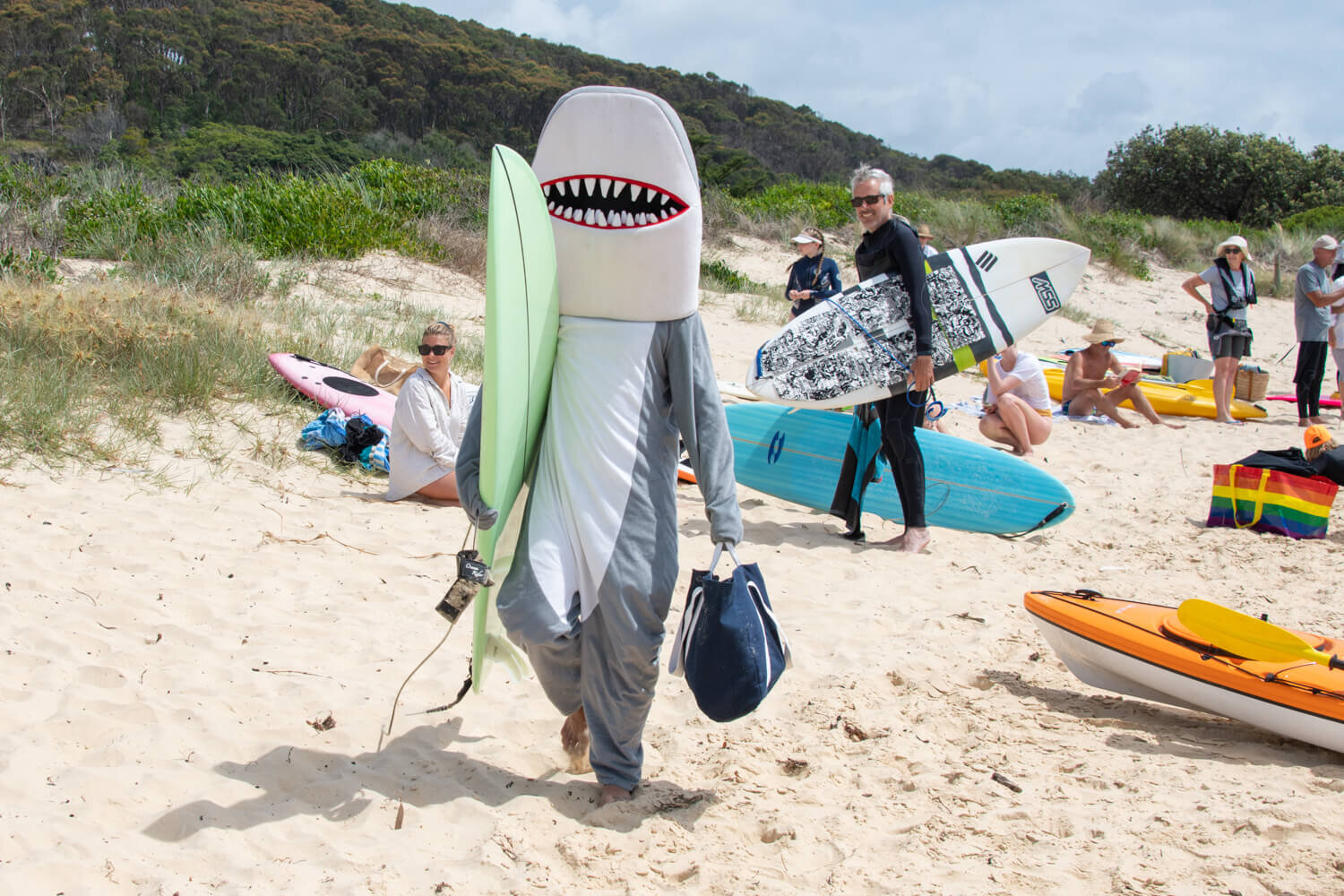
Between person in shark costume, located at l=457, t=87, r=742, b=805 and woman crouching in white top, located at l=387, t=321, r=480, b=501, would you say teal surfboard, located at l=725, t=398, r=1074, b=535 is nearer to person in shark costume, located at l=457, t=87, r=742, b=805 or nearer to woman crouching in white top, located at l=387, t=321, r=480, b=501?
woman crouching in white top, located at l=387, t=321, r=480, b=501

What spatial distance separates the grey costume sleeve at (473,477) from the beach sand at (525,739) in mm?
787

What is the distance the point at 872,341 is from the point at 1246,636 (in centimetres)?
275

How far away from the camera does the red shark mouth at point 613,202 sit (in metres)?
2.39

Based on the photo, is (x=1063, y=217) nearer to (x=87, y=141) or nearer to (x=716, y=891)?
(x=716, y=891)

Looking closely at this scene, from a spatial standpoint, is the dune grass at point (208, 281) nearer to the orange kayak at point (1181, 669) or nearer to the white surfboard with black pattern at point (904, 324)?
the white surfboard with black pattern at point (904, 324)

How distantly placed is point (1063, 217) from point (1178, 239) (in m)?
2.45

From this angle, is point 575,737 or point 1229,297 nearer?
point 575,737

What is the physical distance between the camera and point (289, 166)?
2633 centimetres

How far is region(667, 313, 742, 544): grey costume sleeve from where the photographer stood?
2.48m

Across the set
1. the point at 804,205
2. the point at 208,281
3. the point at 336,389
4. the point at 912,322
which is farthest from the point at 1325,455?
the point at 804,205

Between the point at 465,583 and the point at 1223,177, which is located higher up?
the point at 1223,177

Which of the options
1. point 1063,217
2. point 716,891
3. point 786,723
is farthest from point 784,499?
point 1063,217

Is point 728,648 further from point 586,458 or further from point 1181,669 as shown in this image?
point 1181,669

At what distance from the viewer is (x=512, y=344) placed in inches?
91.4
